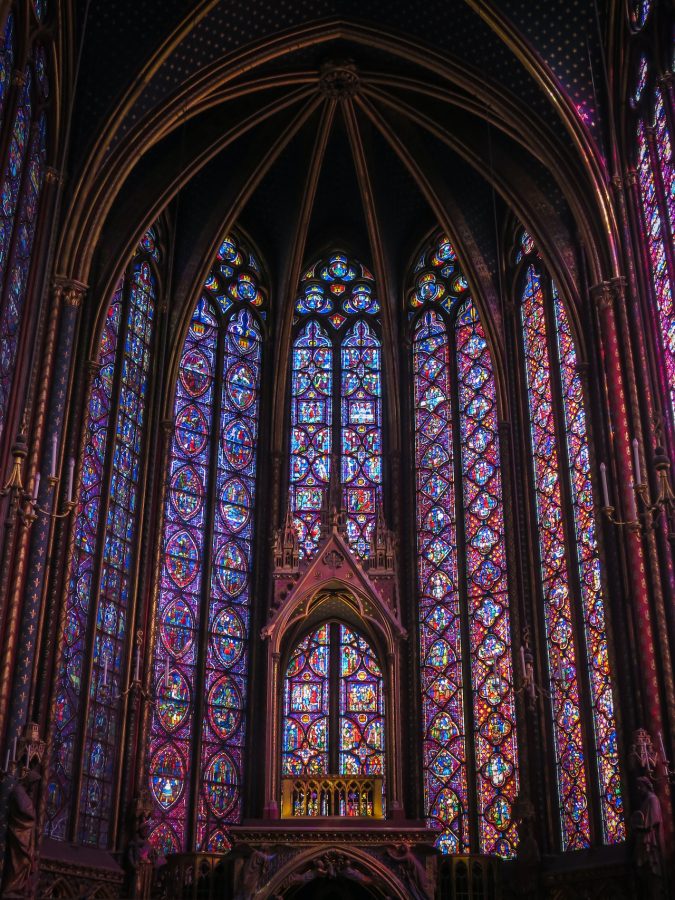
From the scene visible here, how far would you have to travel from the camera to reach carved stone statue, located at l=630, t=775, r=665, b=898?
13.1 metres

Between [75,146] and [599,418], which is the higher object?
[75,146]

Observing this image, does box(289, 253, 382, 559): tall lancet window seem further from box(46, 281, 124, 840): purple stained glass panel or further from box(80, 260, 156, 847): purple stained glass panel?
box(46, 281, 124, 840): purple stained glass panel

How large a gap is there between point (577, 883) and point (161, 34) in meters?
13.3

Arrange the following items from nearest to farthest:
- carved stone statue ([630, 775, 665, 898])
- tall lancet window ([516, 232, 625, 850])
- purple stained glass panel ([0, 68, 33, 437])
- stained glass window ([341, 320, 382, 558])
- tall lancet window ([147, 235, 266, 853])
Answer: carved stone statue ([630, 775, 665, 898]) → purple stained glass panel ([0, 68, 33, 437]) → tall lancet window ([516, 232, 625, 850]) → tall lancet window ([147, 235, 266, 853]) → stained glass window ([341, 320, 382, 558])

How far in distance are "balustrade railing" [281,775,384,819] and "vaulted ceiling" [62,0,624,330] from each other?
808cm

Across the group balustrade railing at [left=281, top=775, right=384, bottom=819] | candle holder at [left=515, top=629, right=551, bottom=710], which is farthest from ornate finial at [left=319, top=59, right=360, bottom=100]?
balustrade railing at [left=281, top=775, right=384, bottom=819]

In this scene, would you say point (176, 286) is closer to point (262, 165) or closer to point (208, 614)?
point (262, 165)

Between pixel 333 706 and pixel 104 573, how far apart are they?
4169 millimetres

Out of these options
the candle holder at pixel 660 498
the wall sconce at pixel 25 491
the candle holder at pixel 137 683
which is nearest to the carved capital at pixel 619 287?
the candle holder at pixel 660 498

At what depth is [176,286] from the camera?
68.0 ft

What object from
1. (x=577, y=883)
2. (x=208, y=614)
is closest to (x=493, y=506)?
(x=208, y=614)

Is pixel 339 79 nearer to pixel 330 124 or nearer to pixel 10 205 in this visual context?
pixel 330 124

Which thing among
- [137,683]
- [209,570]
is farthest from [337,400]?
[137,683]

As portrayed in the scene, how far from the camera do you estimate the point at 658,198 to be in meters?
15.4
